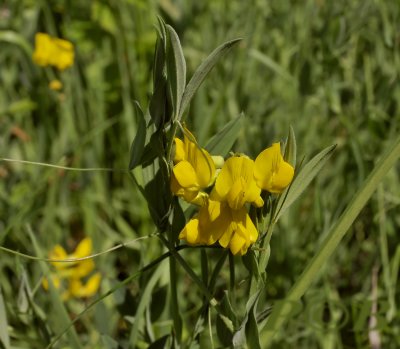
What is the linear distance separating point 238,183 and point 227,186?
2 centimetres

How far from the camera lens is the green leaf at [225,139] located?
2.61 feet

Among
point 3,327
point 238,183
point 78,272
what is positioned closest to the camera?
point 238,183

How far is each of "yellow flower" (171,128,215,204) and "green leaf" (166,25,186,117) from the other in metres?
0.03

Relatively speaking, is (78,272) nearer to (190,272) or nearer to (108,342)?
(108,342)

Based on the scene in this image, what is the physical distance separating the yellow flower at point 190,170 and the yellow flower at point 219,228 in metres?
0.02

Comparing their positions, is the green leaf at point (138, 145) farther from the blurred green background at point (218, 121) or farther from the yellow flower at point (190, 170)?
the blurred green background at point (218, 121)

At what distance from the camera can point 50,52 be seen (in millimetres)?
1655

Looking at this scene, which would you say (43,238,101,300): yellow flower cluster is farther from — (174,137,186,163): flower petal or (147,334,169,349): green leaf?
(174,137,186,163): flower petal

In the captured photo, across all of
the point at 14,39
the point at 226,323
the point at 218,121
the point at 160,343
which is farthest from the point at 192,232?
the point at 14,39

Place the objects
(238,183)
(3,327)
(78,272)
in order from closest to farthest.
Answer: (238,183) → (3,327) → (78,272)

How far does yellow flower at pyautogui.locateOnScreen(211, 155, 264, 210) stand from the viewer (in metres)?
0.65

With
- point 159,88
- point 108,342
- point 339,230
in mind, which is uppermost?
point 159,88

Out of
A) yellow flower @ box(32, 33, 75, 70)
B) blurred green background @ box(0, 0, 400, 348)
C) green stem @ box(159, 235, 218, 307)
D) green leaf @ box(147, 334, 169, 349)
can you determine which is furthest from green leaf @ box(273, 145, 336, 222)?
yellow flower @ box(32, 33, 75, 70)

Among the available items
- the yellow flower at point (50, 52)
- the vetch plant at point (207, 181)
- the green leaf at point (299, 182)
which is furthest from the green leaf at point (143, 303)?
the yellow flower at point (50, 52)
